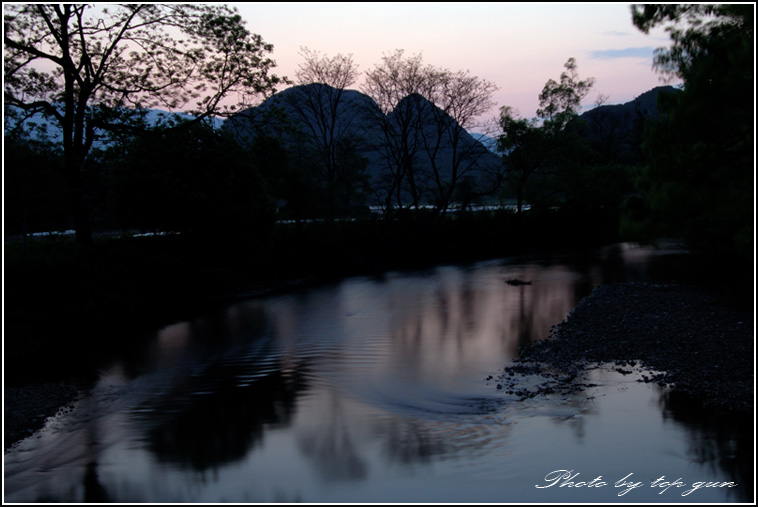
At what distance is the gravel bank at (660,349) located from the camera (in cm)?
992

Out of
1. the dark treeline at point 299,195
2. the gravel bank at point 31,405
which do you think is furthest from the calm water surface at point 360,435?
the dark treeline at point 299,195

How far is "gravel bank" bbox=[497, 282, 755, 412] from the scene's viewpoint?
9.92 m

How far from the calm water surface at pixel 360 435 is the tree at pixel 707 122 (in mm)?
3452

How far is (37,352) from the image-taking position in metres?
13.5

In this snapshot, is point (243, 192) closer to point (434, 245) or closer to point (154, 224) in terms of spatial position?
point (154, 224)

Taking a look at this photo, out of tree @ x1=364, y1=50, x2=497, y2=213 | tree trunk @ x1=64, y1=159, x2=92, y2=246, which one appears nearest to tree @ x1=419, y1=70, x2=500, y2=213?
tree @ x1=364, y1=50, x2=497, y2=213

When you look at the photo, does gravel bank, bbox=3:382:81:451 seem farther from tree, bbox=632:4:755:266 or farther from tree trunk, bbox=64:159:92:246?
tree, bbox=632:4:755:266

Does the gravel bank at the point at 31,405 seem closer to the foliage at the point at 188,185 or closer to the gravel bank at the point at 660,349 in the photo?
the gravel bank at the point at 660,349

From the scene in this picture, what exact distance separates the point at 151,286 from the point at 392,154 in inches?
1033

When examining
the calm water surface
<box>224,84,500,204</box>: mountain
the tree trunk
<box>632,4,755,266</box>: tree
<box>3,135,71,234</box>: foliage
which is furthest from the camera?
<box>224,84,500,204</box>: mountain

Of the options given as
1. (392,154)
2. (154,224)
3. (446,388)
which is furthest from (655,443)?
(392,154)

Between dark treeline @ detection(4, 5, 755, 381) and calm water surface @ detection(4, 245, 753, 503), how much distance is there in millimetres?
3165

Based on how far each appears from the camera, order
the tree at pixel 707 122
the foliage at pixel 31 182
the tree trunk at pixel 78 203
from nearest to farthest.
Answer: the tree at pixel 707 122
the foliage at pixel 31 182
the tree trunk at pixel 78 203

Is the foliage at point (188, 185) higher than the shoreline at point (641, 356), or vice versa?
the foliage at point (188, 185)
